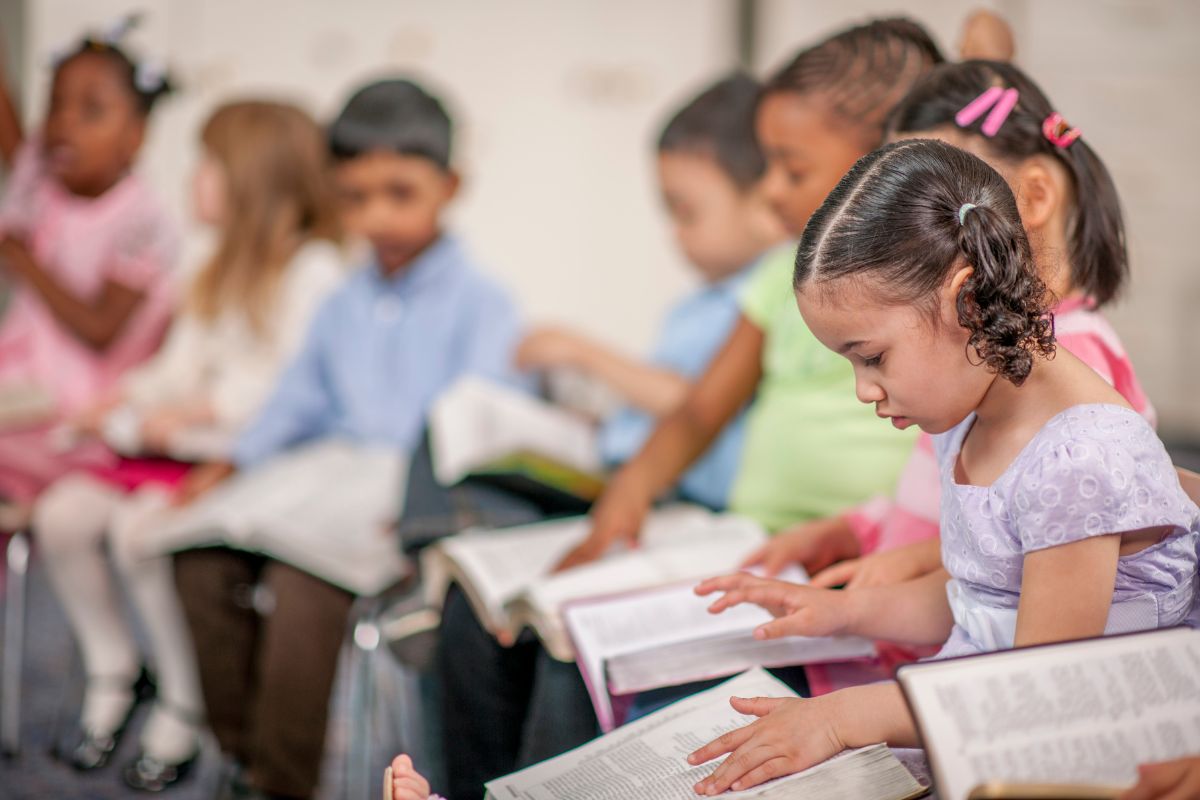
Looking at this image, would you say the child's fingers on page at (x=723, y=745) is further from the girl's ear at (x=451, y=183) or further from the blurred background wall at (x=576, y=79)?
the blurred background wall at (x=576, y=79)

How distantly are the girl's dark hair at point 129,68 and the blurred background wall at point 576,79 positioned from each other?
126cm

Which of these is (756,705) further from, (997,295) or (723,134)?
(723,134)

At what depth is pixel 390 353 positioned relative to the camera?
1918 millimetres

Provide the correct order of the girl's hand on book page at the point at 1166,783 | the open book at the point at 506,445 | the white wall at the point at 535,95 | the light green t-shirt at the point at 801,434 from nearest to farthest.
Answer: the girl's hand on book page at the point at 1166,783 < the light green t-shirt at the point at 801,434 < the open book at the point at 506,445 < the white wall at the point at 535,95

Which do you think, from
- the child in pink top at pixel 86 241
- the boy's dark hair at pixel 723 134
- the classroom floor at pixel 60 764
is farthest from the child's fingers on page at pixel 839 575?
the child in pink top at pixel 86 241

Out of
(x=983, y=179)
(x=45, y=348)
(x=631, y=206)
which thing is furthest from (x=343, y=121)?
(x=631, y=206)

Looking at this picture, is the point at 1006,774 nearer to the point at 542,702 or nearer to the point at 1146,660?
the point at 1146,660

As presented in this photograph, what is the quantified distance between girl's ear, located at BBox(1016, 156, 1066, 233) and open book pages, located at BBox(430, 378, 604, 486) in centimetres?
80

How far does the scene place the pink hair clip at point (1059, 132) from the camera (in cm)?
89

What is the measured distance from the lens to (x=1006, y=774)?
632 mm

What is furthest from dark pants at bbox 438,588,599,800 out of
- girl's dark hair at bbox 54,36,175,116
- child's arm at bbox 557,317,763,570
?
girl's dark hair at bbox 54,36,175,116

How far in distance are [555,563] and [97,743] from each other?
96 centimetres

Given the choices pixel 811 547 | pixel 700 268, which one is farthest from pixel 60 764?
pixel 811 547

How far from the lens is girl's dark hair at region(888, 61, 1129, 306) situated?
2.98 feet
